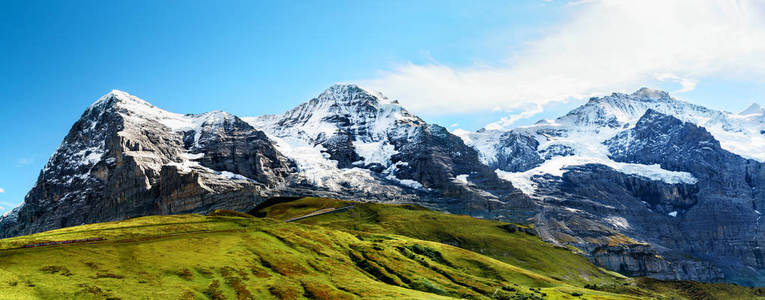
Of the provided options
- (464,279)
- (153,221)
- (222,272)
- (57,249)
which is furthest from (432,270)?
(57,249)

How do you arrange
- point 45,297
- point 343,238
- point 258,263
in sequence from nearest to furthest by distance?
point 45,297 < point 258,263 < point 343,238

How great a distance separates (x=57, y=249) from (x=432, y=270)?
3336 inches

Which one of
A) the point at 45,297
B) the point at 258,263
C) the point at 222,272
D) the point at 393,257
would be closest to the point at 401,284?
the point at 393,257

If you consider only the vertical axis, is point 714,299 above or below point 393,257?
below

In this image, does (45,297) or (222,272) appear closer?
(45,297)

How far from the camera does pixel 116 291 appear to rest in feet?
250

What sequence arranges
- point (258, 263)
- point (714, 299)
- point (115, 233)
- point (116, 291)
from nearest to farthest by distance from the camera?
point (116, 291), point (258, 263), point (115, 233), point (714, 299)

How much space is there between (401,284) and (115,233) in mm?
60164

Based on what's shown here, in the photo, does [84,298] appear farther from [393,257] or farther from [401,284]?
[393,257]

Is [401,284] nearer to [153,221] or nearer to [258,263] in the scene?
[258,263]

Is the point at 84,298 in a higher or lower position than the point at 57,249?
lower

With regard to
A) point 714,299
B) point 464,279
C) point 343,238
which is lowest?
point 714,299

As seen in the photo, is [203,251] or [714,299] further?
[714,299]

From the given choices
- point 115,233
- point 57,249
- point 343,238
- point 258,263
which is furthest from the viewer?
point 343,238
